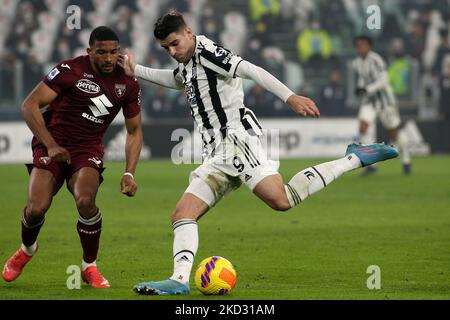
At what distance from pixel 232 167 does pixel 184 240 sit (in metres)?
0.70

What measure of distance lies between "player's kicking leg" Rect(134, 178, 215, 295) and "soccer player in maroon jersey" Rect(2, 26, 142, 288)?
1.79 ft

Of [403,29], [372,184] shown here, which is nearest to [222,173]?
[372,184]

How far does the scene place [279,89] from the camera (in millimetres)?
7324

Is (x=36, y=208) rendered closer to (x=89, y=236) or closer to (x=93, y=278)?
(x=89, y=236)

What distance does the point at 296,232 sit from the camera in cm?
1184

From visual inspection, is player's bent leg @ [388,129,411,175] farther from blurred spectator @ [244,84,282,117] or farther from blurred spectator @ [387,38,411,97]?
blurred spectator @ [387,38,411,97]

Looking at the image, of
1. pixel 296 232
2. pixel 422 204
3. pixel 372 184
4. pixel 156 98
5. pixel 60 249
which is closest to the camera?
pixel 60 249

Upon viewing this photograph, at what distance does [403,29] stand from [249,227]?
16.5m

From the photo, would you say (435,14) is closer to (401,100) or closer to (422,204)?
(401,100)

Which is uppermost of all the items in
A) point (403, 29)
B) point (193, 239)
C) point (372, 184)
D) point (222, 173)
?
point (403, 29)

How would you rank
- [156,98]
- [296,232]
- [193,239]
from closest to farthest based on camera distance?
[193,239], [296,232], [156,98]

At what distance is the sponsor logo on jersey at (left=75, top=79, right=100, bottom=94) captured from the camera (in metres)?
8.03

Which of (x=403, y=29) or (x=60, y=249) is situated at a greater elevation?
(x=403, y=29)

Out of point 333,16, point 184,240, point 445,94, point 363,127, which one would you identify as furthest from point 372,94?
point 184,240
